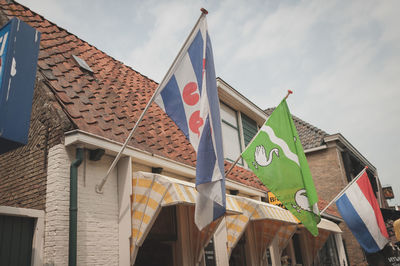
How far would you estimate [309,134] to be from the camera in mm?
19641

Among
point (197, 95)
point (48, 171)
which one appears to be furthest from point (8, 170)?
point (197, 95)

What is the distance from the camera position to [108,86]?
7977 mm

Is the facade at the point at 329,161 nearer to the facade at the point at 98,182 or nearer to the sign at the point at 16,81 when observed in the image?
the facade at the point at 98,182

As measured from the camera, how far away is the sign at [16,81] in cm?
366

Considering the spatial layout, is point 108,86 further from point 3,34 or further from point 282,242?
point 282,242

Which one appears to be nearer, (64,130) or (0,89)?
(0,89)

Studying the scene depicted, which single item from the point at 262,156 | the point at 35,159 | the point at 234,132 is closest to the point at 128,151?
the point at 35,159

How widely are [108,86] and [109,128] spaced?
7.27 feet

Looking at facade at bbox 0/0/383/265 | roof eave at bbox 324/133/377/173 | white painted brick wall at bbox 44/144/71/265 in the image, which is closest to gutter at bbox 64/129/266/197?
facade at bbox 0/0/383/265

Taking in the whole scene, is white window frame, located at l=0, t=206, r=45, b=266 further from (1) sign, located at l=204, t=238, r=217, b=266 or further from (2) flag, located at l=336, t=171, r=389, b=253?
(2) flag, located at l=336, t=171, r=389, b=253

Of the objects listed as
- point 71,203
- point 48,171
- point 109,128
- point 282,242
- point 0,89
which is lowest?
point 282,242

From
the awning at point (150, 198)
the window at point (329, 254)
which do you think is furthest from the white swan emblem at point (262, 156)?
the window at point (329, 254)

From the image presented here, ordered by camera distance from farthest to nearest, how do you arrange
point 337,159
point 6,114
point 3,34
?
1. point 337,159
2. point 3,34
3. point 6,114

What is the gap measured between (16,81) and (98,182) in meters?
2.33
